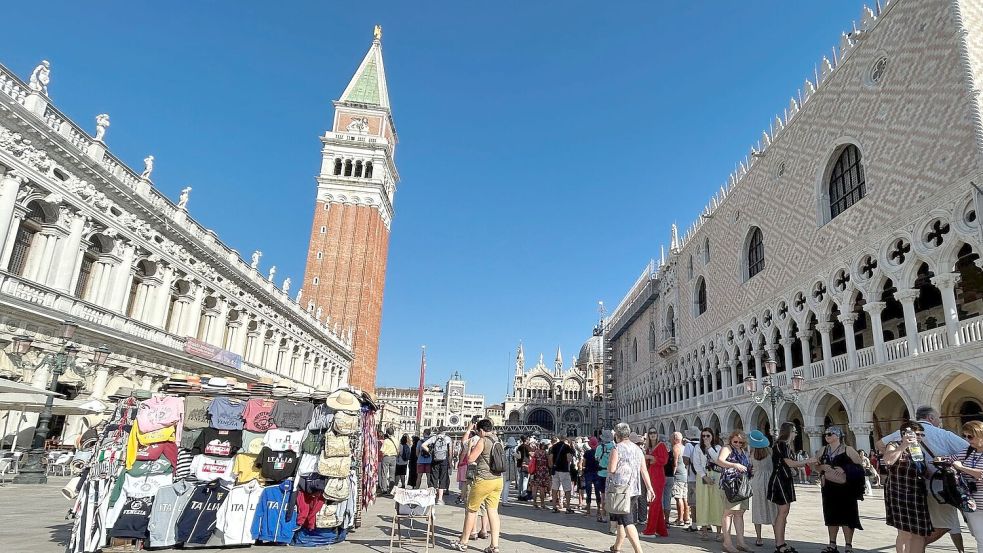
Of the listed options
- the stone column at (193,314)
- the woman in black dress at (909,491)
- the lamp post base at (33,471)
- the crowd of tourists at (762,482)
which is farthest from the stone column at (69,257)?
the woman in black dress at (909,491)

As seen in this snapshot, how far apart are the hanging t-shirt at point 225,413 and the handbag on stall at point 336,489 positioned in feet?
4.61

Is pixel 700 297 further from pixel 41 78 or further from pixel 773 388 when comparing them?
pixel 41 78

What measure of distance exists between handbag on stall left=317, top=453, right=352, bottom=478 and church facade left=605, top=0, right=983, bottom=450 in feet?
52.3

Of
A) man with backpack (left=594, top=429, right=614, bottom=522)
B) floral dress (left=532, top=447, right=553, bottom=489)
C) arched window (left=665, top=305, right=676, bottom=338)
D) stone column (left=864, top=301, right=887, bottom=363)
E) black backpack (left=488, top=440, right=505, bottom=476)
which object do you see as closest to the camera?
black backpack (left=488, top=440, right=505, bottom=476)

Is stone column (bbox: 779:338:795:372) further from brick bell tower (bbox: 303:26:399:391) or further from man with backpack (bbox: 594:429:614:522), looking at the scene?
brick bell tower (bbox: 303:26:399:391)

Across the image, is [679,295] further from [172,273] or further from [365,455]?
[365,455]

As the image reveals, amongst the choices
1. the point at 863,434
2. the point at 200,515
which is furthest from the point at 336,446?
the point at 863,434

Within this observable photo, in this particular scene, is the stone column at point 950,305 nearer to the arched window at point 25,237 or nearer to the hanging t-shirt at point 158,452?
the hanging t-shirt at point 158,452

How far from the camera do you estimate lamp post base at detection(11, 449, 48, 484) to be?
11.6 m

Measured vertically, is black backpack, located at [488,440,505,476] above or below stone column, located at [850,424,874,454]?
below

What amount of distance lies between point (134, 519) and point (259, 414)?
1.66 meters

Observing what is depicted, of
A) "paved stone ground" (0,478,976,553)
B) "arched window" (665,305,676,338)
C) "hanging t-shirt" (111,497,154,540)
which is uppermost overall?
"arched window" (665,305,676,338)

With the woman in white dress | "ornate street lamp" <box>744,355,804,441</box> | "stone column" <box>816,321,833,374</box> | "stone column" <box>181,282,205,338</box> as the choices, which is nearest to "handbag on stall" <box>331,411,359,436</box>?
the woman in white dress

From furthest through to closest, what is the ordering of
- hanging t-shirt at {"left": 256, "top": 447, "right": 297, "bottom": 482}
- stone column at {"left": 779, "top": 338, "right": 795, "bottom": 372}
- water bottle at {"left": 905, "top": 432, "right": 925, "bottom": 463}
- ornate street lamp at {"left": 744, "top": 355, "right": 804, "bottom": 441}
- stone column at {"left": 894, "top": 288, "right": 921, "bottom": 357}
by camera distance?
stone column at {"left": 779, "top": 338, "right": 795, "bottom": 372} < ornate street lamp at {"left": 744, "top": 355, "right": 804, "bottom": 441} < stone column at {"left": 894, "top": 288, "right": 921, "bottom": 357} < hanging t-shirt at {"left": 256, "top": 447, "right": 297, "bottom": 482} < water bottle at {"left": 905, "top": 432, "right": 925, "bottom": 463}
